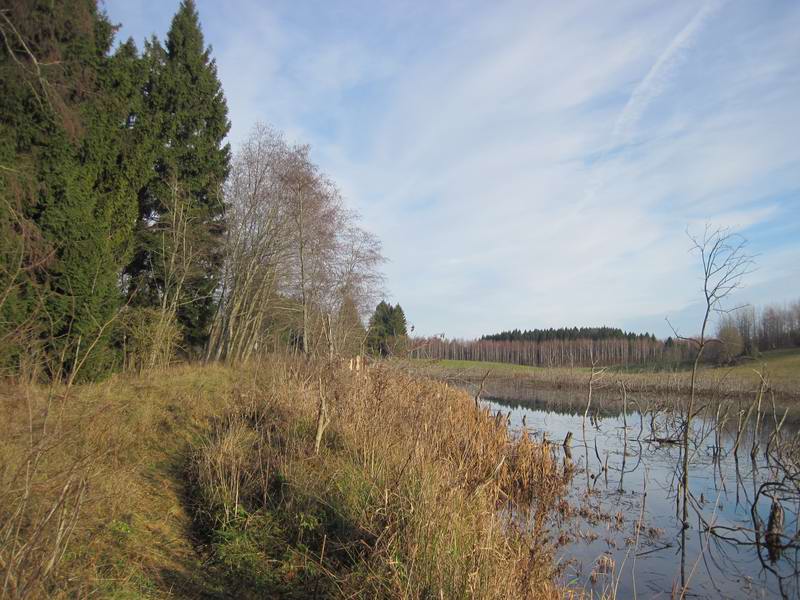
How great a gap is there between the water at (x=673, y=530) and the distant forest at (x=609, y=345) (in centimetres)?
3695

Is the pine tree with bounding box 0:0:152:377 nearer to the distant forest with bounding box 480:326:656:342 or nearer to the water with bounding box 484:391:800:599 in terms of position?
the water with bounding box 484:391:800:599

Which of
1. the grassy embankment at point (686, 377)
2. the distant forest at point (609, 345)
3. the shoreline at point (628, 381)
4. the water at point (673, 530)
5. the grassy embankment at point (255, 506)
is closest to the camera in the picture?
the grassy embankment at point (255, 506)

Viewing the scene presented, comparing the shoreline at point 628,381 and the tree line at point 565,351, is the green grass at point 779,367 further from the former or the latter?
the tree line at point 565,351

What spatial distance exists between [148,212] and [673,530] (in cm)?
1873

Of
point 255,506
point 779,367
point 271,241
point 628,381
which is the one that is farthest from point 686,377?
point 255,506

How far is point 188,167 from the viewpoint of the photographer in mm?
19703

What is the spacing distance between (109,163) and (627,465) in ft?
51.8

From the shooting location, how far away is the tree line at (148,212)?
9430 millimetres

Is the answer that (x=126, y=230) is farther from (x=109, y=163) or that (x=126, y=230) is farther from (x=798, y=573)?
(x=798, y=573)

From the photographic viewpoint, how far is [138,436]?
7168 millimetres

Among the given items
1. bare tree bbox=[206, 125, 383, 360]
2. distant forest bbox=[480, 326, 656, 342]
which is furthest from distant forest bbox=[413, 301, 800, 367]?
bare tree bbox=[206, 125, 383, 360]

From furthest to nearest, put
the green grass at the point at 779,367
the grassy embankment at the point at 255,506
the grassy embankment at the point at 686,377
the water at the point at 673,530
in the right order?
1. the green grass at the point at 779,367
2. the grassy embankment at the point at 686,377
3. the water at the point at 673,530
4. the grassy embankment at the point at 255,506

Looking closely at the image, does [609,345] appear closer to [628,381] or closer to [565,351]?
[565,351]

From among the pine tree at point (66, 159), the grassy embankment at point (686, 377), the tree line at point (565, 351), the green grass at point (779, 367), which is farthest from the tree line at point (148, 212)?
the tree line at point (565, 351)
